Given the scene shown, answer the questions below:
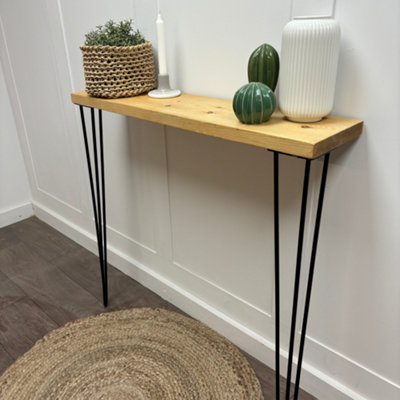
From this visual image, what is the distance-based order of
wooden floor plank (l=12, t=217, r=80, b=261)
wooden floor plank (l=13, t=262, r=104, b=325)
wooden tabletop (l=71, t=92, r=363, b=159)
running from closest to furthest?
wooden tabletop (l=71, t=92, r=363, b=159), wooden floor plank (l=13, t=262, r=104, b=325), wooden floor plank (l=12, t=217, r=80, b=261)

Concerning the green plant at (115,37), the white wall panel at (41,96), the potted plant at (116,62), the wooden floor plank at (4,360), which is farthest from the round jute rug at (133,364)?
the green plant at (115,37)

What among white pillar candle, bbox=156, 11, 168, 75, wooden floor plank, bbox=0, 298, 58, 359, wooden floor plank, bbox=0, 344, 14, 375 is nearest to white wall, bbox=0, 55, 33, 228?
wooden floor plank, bbox=0, 298, 58, 359

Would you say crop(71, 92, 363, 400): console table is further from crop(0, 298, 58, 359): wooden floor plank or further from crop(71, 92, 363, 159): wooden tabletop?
crop(0, 298, 58, 359): wooden floor plank

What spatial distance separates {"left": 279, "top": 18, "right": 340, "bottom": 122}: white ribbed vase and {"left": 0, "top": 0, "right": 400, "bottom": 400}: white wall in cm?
8

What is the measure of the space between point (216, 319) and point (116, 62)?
976 mm

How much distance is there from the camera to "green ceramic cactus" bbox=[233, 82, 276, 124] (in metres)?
0.85

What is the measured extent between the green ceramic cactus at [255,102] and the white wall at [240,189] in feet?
0.67

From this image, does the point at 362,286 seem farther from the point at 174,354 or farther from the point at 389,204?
the point at 174,354

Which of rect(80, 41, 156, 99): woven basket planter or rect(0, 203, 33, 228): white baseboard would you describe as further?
rect(0, 203, 33, 228): white baseboard


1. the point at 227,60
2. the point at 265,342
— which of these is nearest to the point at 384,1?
the point at 227,60

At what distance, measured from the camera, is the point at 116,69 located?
1.19 meters

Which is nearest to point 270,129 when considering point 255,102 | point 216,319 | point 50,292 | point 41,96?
point 255,102

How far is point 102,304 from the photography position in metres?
1.72

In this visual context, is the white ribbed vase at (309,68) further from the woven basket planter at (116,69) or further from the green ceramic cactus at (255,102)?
the woven basket planter at (116,69)
